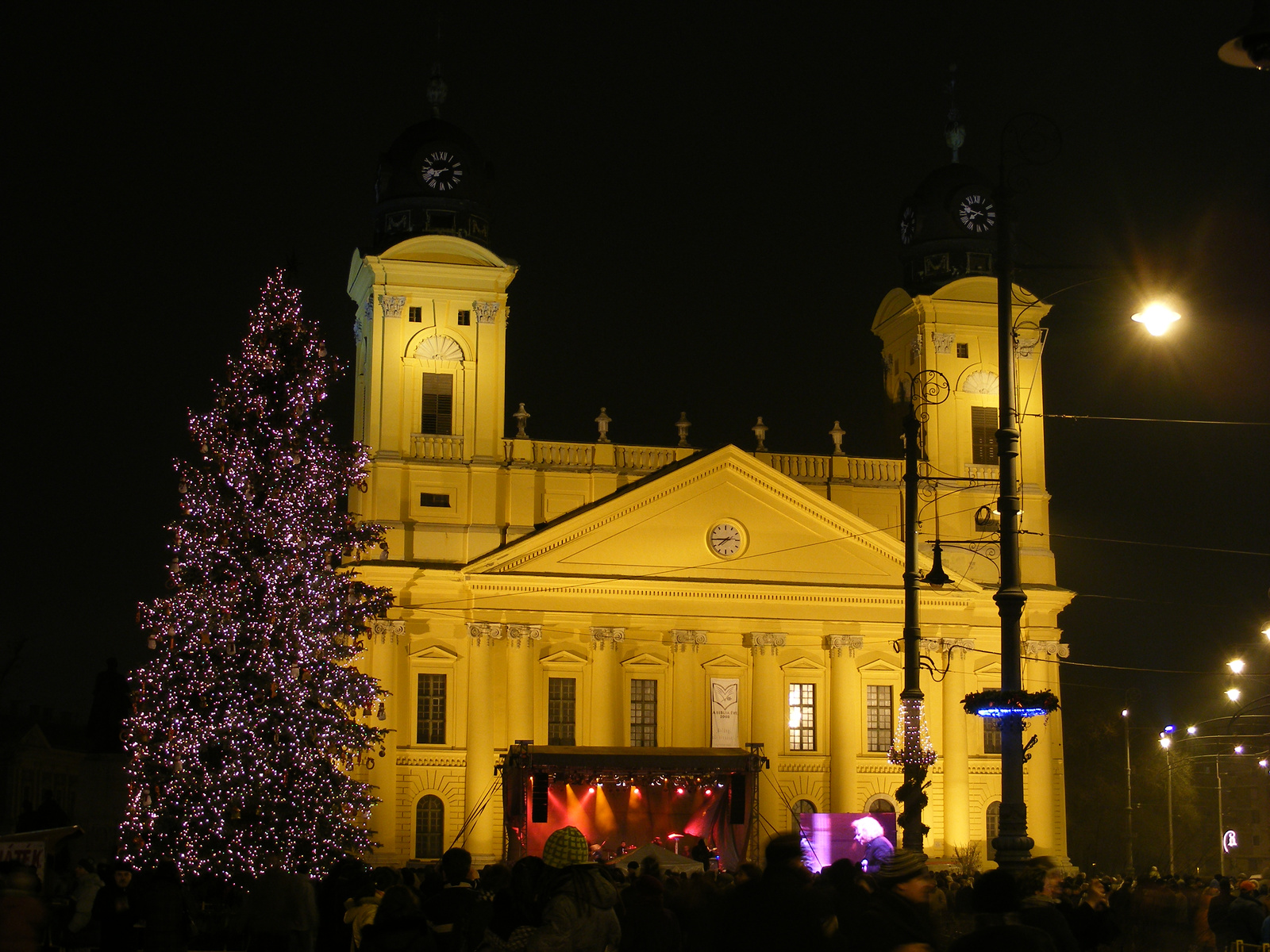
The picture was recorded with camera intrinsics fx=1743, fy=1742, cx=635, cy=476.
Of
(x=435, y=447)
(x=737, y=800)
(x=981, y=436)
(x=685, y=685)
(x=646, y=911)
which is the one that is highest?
(x=981, y=436)

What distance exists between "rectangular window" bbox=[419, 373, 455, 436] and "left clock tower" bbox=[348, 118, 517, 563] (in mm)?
22

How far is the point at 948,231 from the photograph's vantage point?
171 feet

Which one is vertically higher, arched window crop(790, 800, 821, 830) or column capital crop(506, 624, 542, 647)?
column capital crop(506, 624, 542, 647)

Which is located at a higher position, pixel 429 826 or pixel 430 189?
pixel 430 189

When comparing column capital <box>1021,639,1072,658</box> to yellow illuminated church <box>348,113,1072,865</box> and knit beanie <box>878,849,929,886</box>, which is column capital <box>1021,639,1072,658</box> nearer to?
yellow illuminated church <box>348,113,1072,865</box>

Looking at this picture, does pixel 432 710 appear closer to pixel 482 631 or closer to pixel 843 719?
pixel 482 631

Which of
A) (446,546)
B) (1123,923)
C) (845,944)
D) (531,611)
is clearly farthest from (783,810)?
(845,944)

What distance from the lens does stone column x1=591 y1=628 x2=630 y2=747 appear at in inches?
1786

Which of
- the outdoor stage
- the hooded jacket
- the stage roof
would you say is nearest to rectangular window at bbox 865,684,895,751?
the outdoor stage

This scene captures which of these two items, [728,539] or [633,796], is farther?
[728,539]

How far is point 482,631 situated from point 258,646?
16.3 metres

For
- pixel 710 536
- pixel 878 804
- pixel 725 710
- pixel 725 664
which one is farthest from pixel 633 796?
pixel 878 804

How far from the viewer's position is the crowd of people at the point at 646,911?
27.6 feet

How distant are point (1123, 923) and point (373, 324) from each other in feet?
105
